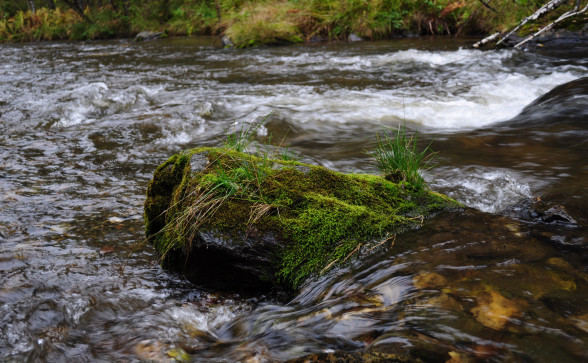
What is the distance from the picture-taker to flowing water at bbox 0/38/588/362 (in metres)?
2.03

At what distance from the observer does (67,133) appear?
249 inches

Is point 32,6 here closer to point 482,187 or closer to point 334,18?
point 334,18

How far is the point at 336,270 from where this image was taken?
2582 millimetres

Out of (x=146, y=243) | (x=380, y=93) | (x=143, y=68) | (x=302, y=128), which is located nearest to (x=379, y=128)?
(x=302, y=128)

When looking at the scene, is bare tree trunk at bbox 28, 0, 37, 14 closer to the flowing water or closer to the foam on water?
the flowing water

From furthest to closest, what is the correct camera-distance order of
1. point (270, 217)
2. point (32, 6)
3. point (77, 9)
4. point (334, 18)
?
1. point (32, 6)
2. point (77, 9)
3. point (334, 18)
4. point (270, 217)

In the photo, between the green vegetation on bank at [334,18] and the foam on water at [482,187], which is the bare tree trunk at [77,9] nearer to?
→ the green vegetation on bank at [334,18]

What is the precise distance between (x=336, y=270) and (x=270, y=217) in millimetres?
523

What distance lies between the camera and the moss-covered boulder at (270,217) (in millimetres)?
2672

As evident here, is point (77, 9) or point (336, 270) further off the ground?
point (77, 9)

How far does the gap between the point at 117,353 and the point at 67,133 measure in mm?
4951

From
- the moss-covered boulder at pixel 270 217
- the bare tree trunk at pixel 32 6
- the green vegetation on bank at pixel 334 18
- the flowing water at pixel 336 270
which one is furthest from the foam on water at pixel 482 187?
the bare tree trunk at pixel 32 6

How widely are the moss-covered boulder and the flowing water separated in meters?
0.14

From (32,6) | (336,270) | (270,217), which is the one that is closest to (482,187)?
(336,270)
